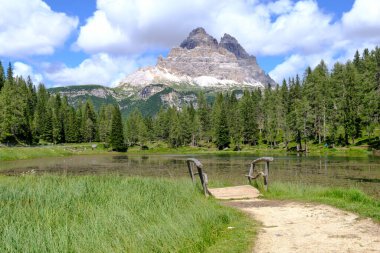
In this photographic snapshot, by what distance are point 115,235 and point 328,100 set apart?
93989 mm

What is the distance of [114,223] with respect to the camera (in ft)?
35.1

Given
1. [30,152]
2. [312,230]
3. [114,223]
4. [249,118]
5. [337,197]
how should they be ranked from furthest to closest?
[249,118], [30,152], [337,197], [312,230], [114,223]

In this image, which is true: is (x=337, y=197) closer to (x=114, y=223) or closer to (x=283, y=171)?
(x=114, y=223)

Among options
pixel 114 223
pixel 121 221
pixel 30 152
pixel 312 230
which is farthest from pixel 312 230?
pixel 30 152

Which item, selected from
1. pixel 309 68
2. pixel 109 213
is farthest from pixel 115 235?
pixel 309 68

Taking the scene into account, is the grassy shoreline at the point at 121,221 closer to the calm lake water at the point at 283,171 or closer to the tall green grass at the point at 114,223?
the tall green grass at the point at 114,223

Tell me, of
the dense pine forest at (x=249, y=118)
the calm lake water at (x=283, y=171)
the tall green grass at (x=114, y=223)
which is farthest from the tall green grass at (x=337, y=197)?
the dense pine forest at (x=249, y=118)

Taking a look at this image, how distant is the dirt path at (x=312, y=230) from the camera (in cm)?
948

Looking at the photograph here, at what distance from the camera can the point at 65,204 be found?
13.6m

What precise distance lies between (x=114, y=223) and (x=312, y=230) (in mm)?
6033

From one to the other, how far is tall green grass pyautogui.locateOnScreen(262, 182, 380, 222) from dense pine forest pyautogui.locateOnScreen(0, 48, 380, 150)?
63.0m

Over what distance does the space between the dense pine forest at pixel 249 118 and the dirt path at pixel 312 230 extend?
225ft

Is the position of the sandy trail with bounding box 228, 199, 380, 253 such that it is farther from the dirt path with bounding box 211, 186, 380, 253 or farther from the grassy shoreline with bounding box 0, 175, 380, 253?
the grassy shoreline with bounding box 0, 175, 380, 253

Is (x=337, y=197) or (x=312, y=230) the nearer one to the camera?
(x=312, y=230)
